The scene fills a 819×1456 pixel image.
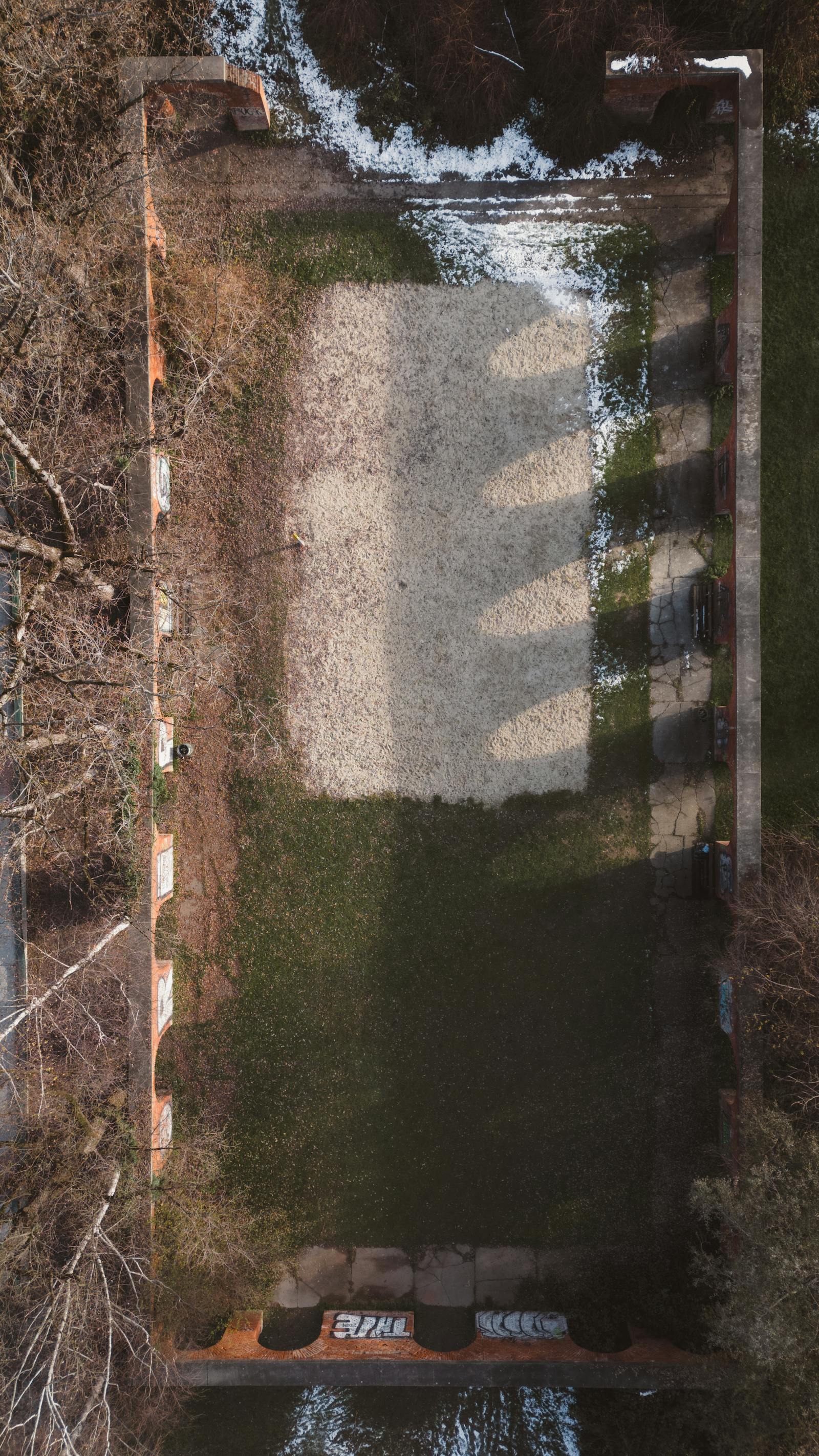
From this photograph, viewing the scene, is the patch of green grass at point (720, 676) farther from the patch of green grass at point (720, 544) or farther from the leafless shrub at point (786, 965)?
the leafless shrub at point (786, 965)

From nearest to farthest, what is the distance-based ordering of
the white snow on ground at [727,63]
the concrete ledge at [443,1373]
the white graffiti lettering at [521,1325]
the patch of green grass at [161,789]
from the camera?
the white snow on ground at [727,63] < the concrete ledge at [443,1373] < the patch of green grass at [161,789] < the white graffiti lettering at [521,1325]

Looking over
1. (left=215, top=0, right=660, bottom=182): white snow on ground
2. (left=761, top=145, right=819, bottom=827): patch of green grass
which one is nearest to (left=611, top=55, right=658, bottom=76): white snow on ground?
(left=215, top=0, right=660, bottom=182): white snow on ground

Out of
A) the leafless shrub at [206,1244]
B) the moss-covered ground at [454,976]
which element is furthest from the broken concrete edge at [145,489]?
the moss-covered ground at [454,976]

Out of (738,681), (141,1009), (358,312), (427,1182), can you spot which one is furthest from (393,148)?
(427,1182)

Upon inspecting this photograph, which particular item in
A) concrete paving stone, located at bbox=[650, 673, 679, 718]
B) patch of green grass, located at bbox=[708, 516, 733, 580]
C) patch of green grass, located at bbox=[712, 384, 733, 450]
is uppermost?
patch of green grass, located at bbox=[712, 384, 733, 450]

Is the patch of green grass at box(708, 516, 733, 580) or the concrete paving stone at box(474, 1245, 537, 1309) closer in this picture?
the concrete paving stone at box(474, 1245, 537, 1309)

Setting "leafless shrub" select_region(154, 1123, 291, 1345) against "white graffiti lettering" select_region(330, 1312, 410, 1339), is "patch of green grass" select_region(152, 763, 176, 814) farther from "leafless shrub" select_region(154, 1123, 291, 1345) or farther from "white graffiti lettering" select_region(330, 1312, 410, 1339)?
"white graffiti lettering" select_region(330, 1312, 410, 1339)

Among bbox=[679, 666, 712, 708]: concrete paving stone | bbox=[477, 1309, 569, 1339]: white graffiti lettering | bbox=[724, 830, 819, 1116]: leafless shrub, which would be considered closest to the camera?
bbox=[724, 830, 819, 1116]: leafless shrub
